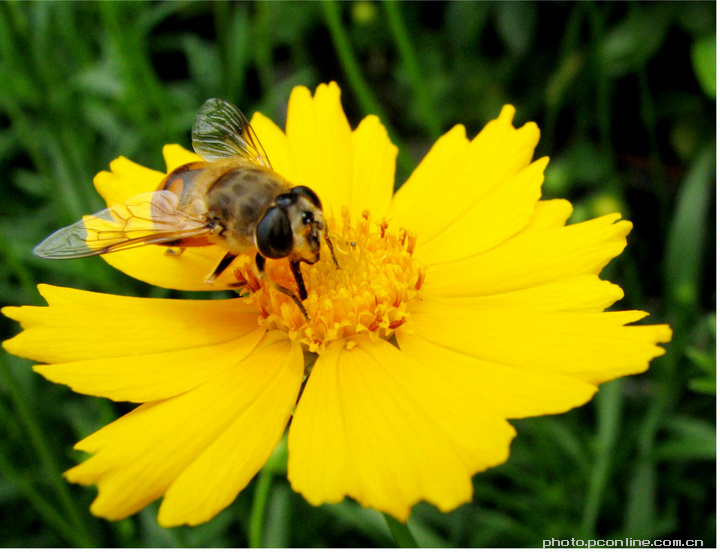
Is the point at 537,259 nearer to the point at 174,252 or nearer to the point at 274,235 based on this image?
the point at 274,235

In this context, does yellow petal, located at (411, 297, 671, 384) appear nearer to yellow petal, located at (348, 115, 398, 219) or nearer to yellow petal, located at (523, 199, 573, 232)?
yellow petal, located at (523, 199, 573, 232)

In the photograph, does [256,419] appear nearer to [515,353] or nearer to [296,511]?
[515,353]

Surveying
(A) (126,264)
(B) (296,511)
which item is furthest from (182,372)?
(B) (296,511)

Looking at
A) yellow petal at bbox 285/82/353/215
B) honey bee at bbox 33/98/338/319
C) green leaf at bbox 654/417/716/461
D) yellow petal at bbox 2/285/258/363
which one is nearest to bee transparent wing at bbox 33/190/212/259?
honey bee at bbox 33/98/338/319

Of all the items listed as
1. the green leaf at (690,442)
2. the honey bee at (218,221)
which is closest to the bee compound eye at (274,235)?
the honey bee at (218,221)

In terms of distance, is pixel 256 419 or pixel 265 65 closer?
pixel 256 419
